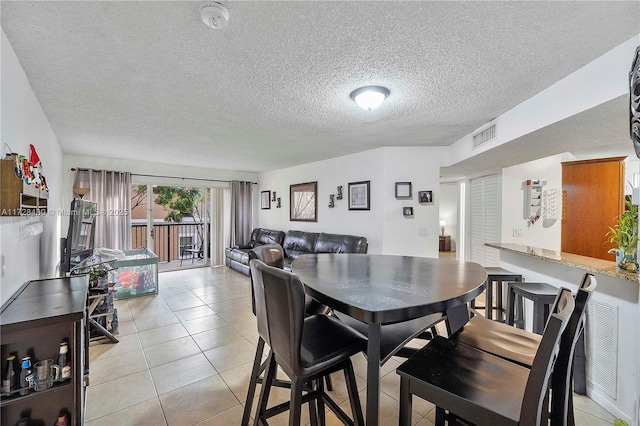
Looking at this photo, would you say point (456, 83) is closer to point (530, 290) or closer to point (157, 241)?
point (530, 290)

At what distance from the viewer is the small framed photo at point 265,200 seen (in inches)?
269

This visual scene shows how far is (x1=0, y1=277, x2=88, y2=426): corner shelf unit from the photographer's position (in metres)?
1.31

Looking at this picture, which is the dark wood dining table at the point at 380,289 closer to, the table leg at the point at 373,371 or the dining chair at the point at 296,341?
the table leg at the point at 373,371

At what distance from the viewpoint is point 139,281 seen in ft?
14.2

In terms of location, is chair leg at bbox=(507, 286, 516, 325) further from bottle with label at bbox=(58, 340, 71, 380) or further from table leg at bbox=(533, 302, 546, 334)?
bottle with label at bbox=(58, 340, 71, 380)

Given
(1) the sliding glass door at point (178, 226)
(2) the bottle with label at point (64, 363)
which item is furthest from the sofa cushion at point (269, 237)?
(2) the bottle with label at point (64, 363)

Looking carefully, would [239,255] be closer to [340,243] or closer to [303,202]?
[303,202]

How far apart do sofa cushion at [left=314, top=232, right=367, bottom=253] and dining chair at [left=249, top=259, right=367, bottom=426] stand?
9.12 feet

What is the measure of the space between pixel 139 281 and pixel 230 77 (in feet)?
12.4

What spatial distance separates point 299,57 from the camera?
70.2 inches

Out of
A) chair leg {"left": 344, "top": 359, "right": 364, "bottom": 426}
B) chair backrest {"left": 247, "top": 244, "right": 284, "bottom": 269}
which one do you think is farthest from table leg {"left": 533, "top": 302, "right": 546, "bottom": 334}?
chair backrest {"left": 247, "top": 244, "right": 284, "bottom": 269}

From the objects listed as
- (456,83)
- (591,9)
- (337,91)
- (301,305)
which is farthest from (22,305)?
(591,9)

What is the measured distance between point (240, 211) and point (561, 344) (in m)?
6.37

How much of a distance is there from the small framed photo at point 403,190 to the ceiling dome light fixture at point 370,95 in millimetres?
2033
